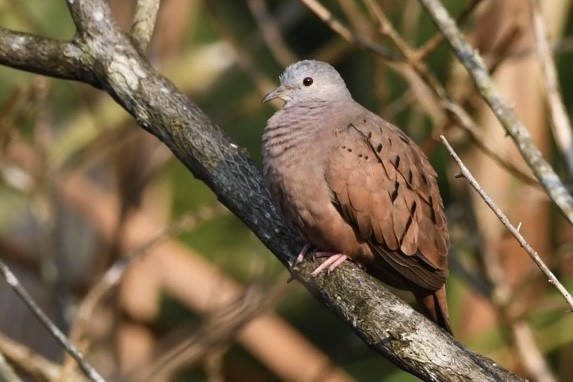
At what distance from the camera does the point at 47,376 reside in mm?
3432

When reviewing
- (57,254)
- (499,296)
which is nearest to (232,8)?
(57,254)

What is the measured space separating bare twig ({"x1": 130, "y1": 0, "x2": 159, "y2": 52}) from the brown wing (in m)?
0.60

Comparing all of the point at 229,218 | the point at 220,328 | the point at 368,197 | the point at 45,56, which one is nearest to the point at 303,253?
the point at 368,197

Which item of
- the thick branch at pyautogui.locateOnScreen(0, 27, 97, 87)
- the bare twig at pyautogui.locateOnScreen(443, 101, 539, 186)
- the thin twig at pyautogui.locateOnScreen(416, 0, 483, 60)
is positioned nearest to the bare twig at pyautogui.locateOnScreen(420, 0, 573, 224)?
the thin twig at pyautogui.locateOnScreen(416, 0, 483, 60)

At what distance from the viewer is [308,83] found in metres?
3.41

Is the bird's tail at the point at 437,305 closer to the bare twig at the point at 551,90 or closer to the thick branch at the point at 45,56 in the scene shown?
the bare twig at the point at 551,90

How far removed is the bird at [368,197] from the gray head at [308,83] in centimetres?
29

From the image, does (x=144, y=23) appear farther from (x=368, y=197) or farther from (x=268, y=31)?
(x=268, y=31)

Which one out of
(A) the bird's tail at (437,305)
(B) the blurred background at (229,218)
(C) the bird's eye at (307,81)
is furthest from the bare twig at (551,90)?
(C) the bird's eye at (307,81)

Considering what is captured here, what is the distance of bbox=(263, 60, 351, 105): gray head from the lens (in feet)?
11.1

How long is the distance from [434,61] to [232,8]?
5.57ft

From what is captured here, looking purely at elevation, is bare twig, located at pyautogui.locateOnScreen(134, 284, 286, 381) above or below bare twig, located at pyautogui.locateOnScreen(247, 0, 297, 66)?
below

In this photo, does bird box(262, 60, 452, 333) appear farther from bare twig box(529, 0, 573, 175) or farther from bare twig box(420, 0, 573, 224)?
bare twig box(529, 0, 573, 175)

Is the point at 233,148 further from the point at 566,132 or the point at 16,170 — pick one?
the point at 16,170
